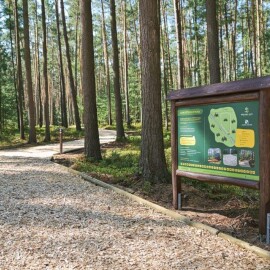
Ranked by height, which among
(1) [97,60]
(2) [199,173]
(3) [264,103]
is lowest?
(2) [199,173]

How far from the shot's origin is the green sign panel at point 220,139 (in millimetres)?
4570

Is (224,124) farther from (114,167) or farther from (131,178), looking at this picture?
(114,167)

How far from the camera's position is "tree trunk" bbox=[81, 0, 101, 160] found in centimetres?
1153

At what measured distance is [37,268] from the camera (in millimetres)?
3699

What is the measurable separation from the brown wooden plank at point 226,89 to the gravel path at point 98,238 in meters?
2.03

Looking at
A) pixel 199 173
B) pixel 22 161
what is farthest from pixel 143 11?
pixel 22 161

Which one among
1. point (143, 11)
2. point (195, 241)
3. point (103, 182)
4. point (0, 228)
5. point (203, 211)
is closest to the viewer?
point (195, 241)

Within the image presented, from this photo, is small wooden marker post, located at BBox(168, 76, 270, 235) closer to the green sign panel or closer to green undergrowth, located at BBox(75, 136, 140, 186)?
the green sign panel

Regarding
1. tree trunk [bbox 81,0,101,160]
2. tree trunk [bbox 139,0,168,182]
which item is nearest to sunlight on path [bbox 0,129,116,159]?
tree trunk [bbox 81,0,101,160]

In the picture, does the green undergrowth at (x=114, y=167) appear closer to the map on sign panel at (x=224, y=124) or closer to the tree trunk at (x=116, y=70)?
the map on sign panel at (x=224, y=124)

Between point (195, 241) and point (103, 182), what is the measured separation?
4.04 m

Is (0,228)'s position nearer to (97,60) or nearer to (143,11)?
(143,11)

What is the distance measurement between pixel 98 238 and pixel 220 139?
7.48 feet

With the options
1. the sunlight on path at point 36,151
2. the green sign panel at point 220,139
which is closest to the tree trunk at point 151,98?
the green sign panel at point 220,139
